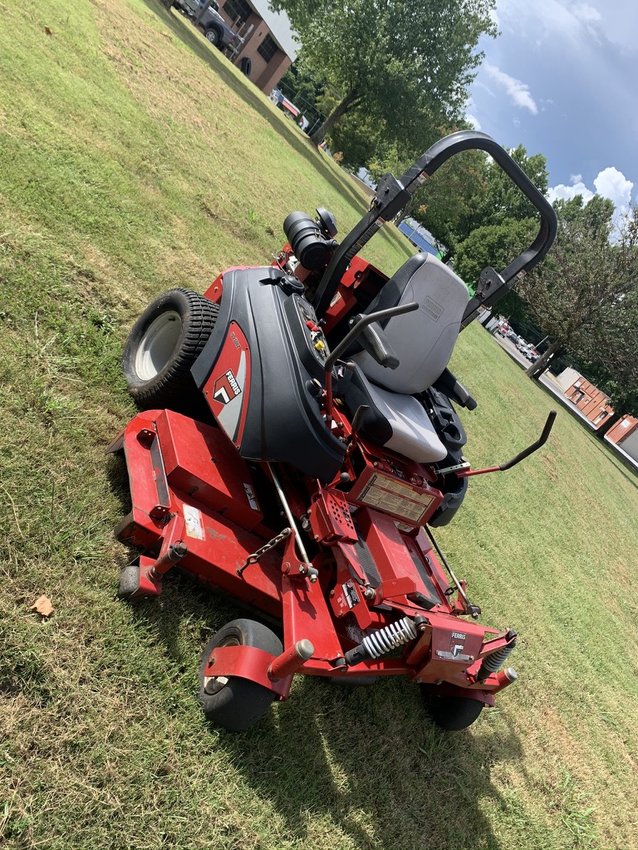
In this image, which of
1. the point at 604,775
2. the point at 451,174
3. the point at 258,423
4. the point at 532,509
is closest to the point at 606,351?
the point at 451,174

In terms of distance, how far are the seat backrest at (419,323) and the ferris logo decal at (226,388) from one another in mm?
818

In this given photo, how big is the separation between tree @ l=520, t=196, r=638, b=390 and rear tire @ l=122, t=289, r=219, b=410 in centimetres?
1917

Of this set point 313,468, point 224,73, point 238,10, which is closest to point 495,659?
point 313,468

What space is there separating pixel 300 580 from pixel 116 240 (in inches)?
123

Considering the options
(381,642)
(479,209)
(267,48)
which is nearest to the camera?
(381,642)

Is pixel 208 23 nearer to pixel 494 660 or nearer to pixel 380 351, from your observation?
pixel 380 351

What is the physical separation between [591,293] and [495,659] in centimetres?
1959

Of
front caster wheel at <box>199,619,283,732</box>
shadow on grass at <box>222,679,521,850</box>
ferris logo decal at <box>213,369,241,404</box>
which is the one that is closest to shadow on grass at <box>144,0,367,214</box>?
ferris logo decal at <box>213,369,241,404</box>

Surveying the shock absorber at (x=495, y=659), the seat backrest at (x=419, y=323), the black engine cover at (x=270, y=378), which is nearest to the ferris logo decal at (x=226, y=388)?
the black engine cover at (x=270, y=378)

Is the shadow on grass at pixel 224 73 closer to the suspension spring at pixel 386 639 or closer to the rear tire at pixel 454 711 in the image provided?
the rear tire at pixel 454 711

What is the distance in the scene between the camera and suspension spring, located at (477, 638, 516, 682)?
2.76 meters

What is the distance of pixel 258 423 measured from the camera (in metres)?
2.61

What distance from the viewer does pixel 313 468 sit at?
2.67 m

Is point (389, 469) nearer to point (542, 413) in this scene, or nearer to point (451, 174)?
point (542, 413)
